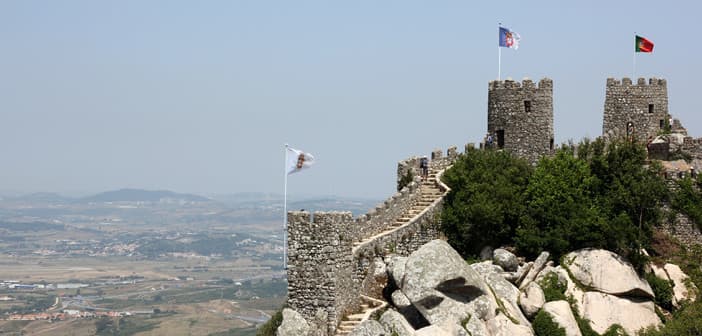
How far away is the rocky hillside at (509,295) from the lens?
3472 centimetres

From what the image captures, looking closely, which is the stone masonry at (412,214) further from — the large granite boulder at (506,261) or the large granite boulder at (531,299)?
the large granite boulder at (531,299)

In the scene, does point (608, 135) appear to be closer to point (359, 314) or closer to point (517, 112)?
point (517, 112)

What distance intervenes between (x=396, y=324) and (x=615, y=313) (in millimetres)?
8456

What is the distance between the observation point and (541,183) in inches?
1646

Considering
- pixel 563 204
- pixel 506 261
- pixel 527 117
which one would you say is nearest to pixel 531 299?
pixel 506 261

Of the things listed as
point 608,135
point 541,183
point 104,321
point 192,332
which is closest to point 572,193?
point 541,183

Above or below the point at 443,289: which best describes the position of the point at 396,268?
above

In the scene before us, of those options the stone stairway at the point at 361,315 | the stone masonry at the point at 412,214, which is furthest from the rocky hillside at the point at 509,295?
the stone masonry at the point at 412,214

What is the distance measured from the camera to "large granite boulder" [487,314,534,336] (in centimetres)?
3459

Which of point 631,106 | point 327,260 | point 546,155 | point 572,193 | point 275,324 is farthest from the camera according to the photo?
point 631,106

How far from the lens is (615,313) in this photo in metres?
37.8

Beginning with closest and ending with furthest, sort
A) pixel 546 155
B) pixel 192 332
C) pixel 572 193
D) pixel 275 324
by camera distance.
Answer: pixel 275 324
pixel 572 193
pixel 546 155
pixel 192 332

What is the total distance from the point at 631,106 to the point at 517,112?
6.50 meters

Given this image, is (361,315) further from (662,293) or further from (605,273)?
(662,293)
